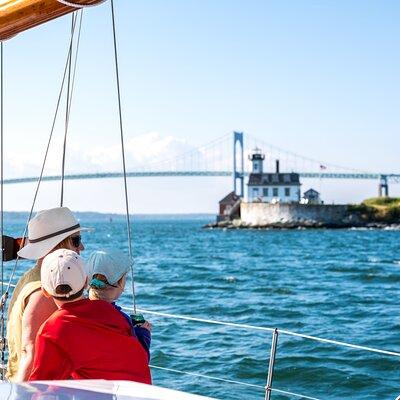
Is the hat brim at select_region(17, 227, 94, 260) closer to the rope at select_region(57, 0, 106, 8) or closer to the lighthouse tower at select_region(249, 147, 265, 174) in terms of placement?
the rope at select_region(57, 0, 106, 8)

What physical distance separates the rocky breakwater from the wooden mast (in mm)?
75958

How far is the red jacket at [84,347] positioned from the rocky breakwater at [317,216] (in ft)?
251

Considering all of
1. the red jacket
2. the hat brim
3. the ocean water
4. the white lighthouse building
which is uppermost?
the white lighthouse building

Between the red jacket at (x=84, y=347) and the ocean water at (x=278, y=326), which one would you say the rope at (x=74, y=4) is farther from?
the ocean water at (x=278, y=326)

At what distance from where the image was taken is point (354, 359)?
29.2 ft

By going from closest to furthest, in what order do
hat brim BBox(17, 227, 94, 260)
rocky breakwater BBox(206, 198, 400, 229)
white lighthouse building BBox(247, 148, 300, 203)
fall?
hat brim BBox(17, 227, 94, 260) < rocky breakwater BBox(206, 198, 400, 229) < white lighthouse building BBox(247, 148, 300, 203)

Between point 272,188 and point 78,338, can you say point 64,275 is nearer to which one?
point 78,338

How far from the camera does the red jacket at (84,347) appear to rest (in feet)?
7.79

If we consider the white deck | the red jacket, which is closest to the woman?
the red jacket

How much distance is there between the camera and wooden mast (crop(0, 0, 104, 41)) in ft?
10.1

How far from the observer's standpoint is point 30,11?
3.10 metres

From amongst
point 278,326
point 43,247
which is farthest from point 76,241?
point 278,326

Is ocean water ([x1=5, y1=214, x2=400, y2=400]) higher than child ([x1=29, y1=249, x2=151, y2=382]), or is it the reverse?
child ([x1=29, y1=249, x2=151, y2=382])

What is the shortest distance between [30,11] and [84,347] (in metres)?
1.36
